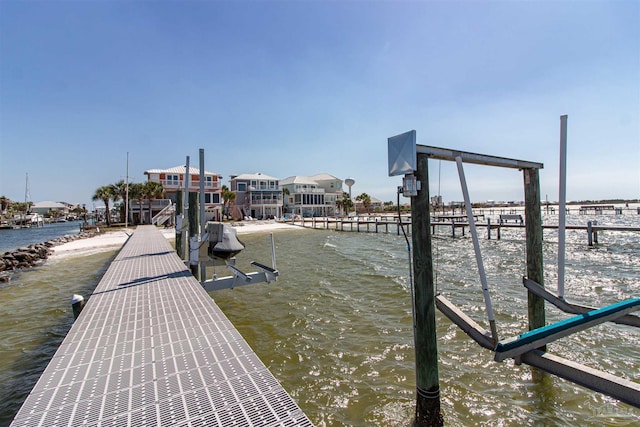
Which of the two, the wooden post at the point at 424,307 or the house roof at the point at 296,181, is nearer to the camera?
the wooden post at the point at 424,307

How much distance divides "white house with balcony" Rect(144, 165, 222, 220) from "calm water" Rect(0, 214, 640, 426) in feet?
119

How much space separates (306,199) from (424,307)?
67988 mm

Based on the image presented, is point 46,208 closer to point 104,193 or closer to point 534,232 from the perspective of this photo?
point 104,193

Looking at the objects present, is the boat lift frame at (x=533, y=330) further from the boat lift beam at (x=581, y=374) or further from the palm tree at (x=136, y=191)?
the palm tree at (x=136, y=191)

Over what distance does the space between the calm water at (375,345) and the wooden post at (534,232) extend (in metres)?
1.25

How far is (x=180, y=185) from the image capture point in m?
50.5

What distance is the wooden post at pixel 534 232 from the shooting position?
17.8ft

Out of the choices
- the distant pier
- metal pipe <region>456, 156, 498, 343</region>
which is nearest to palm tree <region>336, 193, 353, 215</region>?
the distant pier

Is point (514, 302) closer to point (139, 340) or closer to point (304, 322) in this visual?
point (304, 322)

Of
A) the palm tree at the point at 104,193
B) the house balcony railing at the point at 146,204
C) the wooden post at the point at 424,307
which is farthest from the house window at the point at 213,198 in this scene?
the wooden post at the point at 424,307

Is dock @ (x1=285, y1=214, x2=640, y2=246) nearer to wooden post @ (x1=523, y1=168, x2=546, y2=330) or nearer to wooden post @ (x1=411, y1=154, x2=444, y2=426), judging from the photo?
wooden post @ (x1=523, y1=168, x2=546, y2=330)

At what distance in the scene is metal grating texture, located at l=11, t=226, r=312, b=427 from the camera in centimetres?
257

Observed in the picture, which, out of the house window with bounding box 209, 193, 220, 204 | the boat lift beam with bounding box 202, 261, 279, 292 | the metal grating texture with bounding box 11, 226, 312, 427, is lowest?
the boat lift beam with bounding box 202, 261, 279, 292

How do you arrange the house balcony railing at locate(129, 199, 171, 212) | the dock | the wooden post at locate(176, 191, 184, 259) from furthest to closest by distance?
1. the house balcony railing at locate(129, 199, 171, 212)
2. the dock
3. the wooden post at locate(176, 191, 184, 259)
